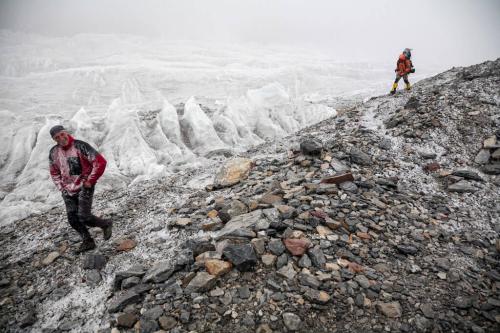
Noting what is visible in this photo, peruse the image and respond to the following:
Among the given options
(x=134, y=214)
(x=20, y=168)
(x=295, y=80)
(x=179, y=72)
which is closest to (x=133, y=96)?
(x=179, y=72)

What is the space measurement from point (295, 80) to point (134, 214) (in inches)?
3117

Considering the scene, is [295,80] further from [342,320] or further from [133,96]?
[342,320]

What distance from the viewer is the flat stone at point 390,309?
2777 mm

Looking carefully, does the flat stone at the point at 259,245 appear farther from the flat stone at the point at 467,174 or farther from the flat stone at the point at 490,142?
the flat stone at the point at 490,142

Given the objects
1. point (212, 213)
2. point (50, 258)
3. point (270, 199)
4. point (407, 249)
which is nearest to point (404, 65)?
point (270, 199)

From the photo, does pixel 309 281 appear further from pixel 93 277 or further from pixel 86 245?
pixel 86 245

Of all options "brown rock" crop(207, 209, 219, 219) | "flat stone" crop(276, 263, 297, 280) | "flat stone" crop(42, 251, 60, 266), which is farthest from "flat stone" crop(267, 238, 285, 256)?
"flat stone" crop(42, 251, 60, 266)

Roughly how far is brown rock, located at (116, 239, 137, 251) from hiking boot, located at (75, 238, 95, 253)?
0.49m

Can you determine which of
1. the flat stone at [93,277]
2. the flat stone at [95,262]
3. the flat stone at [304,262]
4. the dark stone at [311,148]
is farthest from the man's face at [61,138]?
the dark stone at [311,148]

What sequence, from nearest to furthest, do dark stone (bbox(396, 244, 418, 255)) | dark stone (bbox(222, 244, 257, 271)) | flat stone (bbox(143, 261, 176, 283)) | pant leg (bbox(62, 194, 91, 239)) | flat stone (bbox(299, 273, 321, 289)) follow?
flat stone (bbox(299, 273, 321, 289)) → dark stone (bbox(222, 244, 257, 271)) → flat stone (bbox(143, 261, 176, 283)) → dark stone (bbox(396, 244, 418, 255)) → pant leg (bbox(62, 194, 91, 239))

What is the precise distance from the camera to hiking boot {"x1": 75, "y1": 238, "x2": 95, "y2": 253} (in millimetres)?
4496

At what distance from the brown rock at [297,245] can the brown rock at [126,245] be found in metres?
2.57

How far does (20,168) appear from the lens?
22297 millimetres

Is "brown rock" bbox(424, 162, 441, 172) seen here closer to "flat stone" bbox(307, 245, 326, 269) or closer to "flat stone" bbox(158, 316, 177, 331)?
"flat stone" bbox(307, 245, 326, 269)
